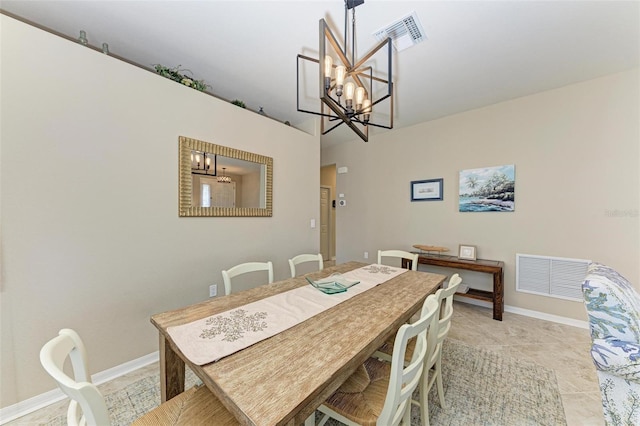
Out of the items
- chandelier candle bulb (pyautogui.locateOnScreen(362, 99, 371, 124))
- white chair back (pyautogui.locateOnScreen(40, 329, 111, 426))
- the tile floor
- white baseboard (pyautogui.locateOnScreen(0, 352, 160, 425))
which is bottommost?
the tile floor

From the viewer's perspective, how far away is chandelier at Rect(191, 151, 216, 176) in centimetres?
231

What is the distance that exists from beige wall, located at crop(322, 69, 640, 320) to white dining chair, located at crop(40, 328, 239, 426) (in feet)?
11.5

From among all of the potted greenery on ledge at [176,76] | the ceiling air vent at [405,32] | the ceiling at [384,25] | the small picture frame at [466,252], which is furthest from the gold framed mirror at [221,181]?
the small picture frame at [466,252]

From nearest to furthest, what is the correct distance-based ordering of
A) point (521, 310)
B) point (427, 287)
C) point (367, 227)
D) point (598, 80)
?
1. point (427, 287)
2. point (598, 80)
3. point (521, 310)
4. point (367, 227)

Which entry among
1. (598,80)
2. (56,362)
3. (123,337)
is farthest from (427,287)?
(598,80)

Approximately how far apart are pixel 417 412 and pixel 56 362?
1.86 m

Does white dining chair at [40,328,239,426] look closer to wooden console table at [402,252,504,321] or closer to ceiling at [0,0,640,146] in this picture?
ceiling at [0,0,640,146]

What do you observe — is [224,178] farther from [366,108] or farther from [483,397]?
[483,397]

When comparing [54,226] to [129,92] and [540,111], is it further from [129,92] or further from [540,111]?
[540,111]

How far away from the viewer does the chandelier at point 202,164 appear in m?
2.31

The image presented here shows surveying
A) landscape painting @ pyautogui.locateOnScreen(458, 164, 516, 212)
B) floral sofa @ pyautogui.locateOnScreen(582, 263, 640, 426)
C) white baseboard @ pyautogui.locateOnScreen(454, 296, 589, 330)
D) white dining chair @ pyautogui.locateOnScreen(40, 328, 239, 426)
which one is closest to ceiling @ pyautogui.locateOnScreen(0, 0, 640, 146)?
landscape painting @ pyautogui.locateOnScreen(458, 164, 516, 212)

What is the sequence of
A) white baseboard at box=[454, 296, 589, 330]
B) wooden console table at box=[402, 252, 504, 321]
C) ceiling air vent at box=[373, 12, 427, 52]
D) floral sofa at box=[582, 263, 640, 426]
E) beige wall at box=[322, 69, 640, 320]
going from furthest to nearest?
wooden console table at box=[402, 252, 504, 321] < white baseboard at box=[454, 296, 589, 330] < beige wall at box=[322, 69, 640, 320] < ceiling air vent at box=[373, 12, 427, 52] < floral sofa at box=[582, 263, 640, 426]

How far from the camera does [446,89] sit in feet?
9.18

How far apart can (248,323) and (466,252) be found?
3.17 metres
